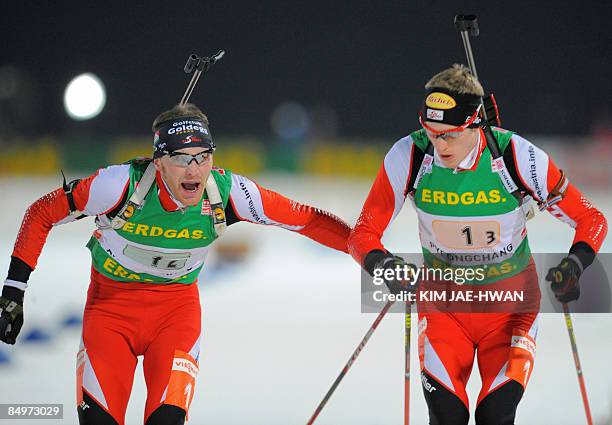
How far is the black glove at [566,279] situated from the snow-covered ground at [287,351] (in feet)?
4.10

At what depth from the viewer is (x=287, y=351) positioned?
18.4 ft

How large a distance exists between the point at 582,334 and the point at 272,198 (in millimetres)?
3199

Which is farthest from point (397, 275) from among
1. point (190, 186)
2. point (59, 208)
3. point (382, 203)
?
point (59, 208)

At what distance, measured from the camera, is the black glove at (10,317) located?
3.45 m

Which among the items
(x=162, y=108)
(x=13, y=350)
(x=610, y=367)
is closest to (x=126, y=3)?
(x=162, y=108)

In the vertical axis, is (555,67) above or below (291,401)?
above

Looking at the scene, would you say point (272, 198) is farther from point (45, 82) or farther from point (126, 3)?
point (126, 3)

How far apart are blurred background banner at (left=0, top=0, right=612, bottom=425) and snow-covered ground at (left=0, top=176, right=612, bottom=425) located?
0.02 m

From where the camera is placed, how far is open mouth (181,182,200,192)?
3463mm

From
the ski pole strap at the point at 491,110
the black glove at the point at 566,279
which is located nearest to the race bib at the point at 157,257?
the ski pole strap at the point at 491,110

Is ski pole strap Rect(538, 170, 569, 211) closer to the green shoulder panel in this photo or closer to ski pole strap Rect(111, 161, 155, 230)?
the green shoulder panel

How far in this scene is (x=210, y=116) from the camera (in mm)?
18609

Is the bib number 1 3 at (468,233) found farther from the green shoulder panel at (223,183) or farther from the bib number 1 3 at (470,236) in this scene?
the green shoulder panel at (223,183)

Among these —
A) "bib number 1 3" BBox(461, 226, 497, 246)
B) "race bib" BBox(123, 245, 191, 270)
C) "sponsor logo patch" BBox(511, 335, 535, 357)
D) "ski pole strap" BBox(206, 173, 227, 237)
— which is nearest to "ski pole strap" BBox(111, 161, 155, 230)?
"race bib" BBox(123, 245, 191, 270)
